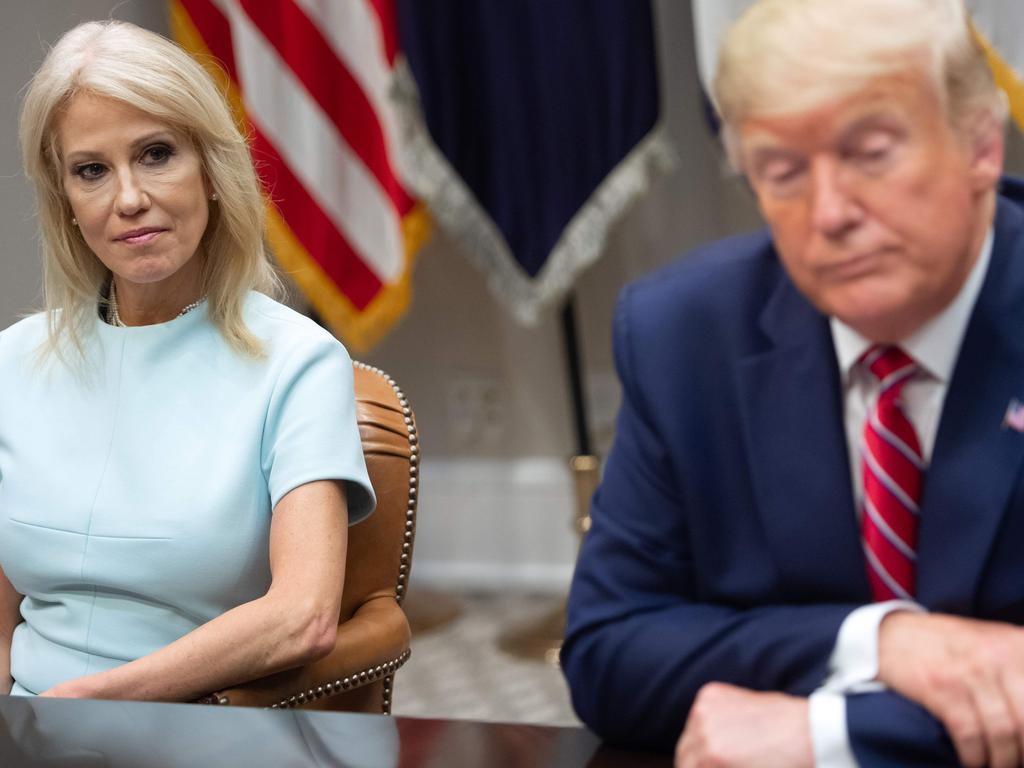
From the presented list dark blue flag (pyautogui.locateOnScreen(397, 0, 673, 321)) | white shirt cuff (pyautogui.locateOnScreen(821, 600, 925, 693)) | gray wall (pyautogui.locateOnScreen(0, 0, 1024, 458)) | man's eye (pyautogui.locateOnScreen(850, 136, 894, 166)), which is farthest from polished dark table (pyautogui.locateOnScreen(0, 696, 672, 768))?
gray wall (pyautogui.locateOnScreen(0, 0, 1024, 458))

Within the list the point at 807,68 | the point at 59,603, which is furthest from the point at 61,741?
the point at 807,68

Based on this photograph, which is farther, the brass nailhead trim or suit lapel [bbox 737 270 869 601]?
the brass nailhead trim

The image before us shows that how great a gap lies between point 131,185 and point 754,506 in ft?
3.16

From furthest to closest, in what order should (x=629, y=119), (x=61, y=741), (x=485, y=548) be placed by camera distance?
(x=485, y=548) → (x=629, y=119) → (x=61, y=741)

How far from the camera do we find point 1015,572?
1.30 meters

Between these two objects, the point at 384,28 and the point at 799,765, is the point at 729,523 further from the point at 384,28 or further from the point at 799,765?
the point at 384,28

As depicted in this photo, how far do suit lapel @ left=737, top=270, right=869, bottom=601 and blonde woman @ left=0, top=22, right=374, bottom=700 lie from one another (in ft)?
2.06

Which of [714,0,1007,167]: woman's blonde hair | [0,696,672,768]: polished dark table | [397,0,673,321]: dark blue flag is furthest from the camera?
[397,0,673,321]: dark blue flag

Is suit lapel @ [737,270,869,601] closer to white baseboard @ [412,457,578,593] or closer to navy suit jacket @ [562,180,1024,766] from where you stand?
navy suit jacket @ [562,180,1024,766]

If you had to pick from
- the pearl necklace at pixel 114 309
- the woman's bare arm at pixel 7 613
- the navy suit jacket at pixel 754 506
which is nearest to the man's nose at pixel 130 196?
the pearl necklace at pixel 114 309

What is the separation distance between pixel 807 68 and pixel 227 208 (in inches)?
40.3

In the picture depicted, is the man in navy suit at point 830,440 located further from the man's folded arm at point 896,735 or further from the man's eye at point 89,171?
the man's eye at point 89,171

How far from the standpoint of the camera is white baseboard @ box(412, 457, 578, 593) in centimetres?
462

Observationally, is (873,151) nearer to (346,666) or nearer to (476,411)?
(346,666)
